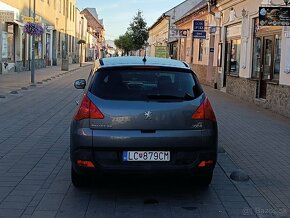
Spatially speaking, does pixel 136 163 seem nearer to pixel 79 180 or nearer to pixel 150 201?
pixel 150 201

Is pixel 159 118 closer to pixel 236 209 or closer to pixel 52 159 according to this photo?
pixel 236 209

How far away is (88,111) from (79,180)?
1.00 meters

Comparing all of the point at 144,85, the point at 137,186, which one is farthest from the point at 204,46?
the point at 144,85

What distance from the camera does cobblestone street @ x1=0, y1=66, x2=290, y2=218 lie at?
Result: 517cm

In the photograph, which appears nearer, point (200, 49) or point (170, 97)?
point (170, 97)

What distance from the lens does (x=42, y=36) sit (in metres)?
39.5

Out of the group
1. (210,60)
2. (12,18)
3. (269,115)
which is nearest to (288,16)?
(269,115)

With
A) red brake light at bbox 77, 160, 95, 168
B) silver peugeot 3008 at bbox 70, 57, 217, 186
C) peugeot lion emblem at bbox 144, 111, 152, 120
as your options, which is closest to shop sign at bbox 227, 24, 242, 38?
silver peugeot 3008 at bbox 70, 57, 217, 186

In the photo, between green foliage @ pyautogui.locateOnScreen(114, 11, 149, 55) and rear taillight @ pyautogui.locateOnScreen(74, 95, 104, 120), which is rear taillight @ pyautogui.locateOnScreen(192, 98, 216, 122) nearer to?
rear taillight @ pyautogui.locateOnScreen(74, 95, 104, 120)

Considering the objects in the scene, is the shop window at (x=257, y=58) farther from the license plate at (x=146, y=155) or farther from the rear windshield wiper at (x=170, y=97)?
the license plate at (x=146, y=155)

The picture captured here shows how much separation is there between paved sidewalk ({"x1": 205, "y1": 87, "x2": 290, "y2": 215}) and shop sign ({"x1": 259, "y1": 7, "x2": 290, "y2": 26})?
2.45 meters

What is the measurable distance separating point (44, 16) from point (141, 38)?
31.5 metres

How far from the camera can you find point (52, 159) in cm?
740

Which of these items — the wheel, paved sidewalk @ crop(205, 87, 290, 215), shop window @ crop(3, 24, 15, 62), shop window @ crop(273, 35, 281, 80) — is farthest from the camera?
shop window @ crop(3, 24, 15, 62)
